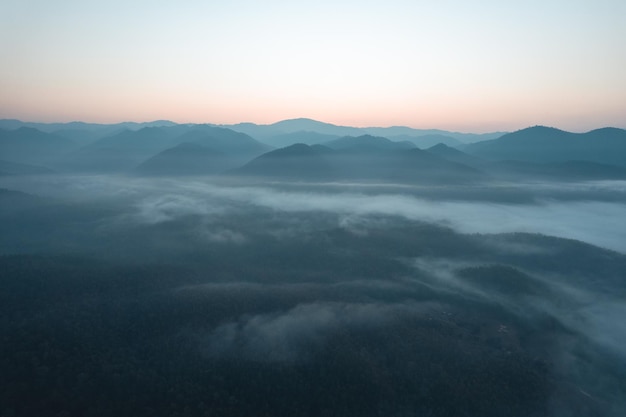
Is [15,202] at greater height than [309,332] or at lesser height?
greater

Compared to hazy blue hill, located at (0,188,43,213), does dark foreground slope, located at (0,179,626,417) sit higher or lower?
lower

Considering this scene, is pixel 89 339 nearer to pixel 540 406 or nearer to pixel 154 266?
pixel 154 266

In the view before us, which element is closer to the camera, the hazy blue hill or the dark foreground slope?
the dark foreground slope

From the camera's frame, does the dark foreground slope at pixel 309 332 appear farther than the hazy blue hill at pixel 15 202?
No

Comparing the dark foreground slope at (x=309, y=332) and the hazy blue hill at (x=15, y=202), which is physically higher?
the hazy blue hill at (x=15, y=202)

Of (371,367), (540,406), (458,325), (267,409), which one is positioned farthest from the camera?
(458,325)

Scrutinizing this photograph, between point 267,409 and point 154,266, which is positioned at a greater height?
point 154,266

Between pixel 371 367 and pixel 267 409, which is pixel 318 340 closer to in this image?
pixel 371 367

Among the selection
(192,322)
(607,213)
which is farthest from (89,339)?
(607,213)

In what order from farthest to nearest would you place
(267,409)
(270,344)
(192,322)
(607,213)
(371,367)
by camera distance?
(607,213) < (192,322) < (270,344) < (371,367) < (267,409)

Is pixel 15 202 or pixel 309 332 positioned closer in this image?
pixel 309 332

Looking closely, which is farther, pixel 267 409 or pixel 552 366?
pixel 552 366
